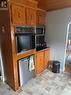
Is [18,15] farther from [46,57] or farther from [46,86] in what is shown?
[46,86]

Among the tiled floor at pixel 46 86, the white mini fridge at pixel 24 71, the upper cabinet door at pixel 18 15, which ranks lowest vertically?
the tiled floor at pixel 46 86

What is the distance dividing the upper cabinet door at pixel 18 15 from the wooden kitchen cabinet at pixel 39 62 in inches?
47.2

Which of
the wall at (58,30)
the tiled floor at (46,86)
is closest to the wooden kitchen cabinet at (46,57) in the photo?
the wall at (58,30)

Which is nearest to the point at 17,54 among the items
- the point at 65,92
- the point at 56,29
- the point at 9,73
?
the point at 9,73

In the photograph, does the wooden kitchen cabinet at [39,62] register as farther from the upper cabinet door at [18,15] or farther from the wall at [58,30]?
the upper cabinet door at [18,15]

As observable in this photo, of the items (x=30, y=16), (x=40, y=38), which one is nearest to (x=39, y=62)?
(x=40, y=38)

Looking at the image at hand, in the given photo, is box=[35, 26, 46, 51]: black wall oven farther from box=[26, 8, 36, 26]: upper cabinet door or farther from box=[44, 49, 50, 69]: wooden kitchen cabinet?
box=[26, 8, 36, 26]: upper cabinet door

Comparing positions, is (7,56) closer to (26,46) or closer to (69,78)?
(26,46)

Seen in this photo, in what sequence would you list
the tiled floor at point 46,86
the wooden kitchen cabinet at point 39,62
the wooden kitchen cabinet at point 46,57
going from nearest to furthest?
the tiled floor at point 46,86, the wooden kitchen cabinet at point 39,62, the wooden kitchen cabinet at point 46,57

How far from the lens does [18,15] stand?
2340mm

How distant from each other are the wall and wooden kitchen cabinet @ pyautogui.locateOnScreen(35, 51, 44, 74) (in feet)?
2.06

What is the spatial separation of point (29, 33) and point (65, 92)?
1859 mm

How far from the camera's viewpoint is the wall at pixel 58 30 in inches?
129

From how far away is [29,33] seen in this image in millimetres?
2740
